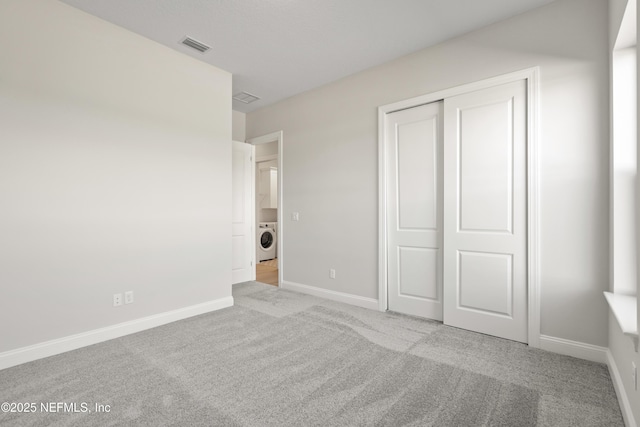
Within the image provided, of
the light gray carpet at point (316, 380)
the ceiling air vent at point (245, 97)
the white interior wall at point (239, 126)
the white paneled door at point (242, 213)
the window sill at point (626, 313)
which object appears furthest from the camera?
the white interior wall at point (239, 126)

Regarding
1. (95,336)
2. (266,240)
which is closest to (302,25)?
(95,336)

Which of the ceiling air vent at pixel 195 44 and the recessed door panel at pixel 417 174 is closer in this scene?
the ceiling air vent at pixel 195 44

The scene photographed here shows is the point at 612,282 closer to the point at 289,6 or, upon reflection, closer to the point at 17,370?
the point at 289,6

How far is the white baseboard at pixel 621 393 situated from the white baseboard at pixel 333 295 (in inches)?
76.5

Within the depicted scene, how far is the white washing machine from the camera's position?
270 inches

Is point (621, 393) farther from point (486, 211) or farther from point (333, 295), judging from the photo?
point (333, 295)

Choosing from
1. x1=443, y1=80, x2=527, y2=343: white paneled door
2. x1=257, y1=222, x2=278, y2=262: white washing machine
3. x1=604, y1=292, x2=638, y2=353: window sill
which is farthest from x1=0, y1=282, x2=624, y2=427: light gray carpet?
x1=257, y1=222, x2=278, y2=262: white washing machine

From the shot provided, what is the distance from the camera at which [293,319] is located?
318 centimetres

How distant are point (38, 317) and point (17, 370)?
365 millimetres

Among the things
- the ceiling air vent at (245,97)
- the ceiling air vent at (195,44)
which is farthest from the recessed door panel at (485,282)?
the ceiling air vent at (245,97)

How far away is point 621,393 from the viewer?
1726 millimetres

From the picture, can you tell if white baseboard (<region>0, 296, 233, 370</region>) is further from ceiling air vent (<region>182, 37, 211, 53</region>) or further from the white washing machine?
the white washing machine

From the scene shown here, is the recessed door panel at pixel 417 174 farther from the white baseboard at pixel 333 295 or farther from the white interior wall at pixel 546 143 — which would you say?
the white baseboard at pixel 333 295

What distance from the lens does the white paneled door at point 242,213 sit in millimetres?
4793
